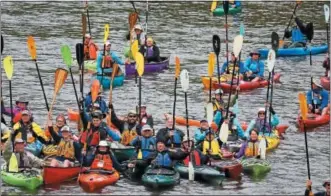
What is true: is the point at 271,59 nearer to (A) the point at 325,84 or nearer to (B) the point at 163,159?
(B) the point at 163,159

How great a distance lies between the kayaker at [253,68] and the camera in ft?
91.8

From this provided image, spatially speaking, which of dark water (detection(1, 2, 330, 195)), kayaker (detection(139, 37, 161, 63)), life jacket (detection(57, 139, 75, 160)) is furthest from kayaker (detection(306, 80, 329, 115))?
life jacket (detection(57, 139, 75, 160))

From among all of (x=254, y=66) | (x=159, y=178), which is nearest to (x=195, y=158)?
(x=159, y=178)

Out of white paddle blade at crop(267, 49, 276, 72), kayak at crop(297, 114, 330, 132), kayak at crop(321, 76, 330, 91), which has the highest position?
white paddle blade at crop(267, 49, 276, 72)

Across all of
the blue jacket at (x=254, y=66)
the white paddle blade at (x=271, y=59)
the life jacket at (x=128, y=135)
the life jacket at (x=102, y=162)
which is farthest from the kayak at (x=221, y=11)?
the life jacket at (x=102, y=162)

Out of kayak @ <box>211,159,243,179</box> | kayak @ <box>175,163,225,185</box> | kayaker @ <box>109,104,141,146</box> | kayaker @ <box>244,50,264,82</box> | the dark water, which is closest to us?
kayak @ <box>175,163,225,185</box>

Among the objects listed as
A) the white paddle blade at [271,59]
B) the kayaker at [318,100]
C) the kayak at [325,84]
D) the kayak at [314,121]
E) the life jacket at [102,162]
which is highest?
the white paddle blade at [271,59]

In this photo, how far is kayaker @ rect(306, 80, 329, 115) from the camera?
2444cm

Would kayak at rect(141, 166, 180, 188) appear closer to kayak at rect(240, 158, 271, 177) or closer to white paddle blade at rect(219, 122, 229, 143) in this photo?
white paddle blade at rect(219, 122, 229, 143)

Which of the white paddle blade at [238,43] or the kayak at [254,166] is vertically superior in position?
the white paddle blade at [238,43]

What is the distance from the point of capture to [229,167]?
65.3 ft

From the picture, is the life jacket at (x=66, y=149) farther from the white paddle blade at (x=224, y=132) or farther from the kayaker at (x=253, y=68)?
the kayaker at (x=253, y=68)

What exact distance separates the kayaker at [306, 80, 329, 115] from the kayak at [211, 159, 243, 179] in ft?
16.3

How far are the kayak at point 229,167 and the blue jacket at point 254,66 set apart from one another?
821 centimetres
